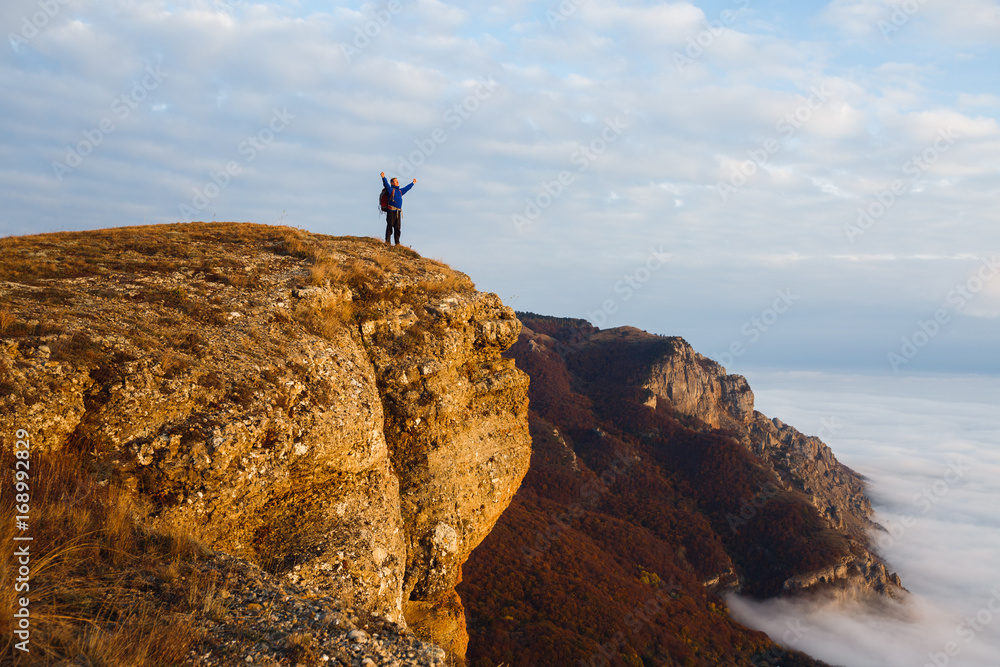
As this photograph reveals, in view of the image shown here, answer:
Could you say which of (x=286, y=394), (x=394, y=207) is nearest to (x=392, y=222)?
(x=394, y=207)

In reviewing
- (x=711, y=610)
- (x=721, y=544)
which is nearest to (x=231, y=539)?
(x=711, y=610)

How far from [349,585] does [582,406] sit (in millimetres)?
130266

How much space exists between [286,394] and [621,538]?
9260cm

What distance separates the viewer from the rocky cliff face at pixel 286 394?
8484 millimetres

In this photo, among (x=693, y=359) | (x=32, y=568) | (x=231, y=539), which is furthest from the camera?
(x=693, y=359)

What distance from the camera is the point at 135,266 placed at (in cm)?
1311

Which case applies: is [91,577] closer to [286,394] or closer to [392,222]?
[286,394]

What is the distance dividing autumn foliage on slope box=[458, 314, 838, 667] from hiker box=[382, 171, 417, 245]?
122ft

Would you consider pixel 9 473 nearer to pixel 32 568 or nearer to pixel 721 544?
pixel 32 568

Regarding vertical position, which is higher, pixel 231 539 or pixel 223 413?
pixel 223 413

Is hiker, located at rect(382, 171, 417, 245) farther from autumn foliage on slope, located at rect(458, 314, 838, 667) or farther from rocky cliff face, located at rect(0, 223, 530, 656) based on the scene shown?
autumn foliage on slope, located at rect(458, 314, 838, 667)

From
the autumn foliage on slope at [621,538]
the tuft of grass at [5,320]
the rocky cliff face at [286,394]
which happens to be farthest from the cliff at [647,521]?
the tuft of grass at [5,320]

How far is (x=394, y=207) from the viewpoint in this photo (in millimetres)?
20547

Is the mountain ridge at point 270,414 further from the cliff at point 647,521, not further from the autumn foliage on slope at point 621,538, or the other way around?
the cliff at point 647,521
